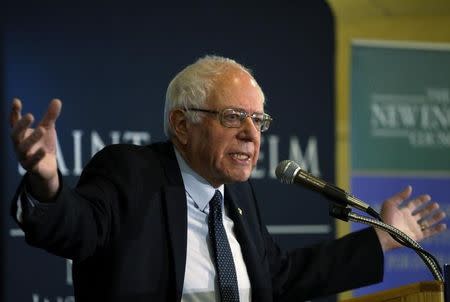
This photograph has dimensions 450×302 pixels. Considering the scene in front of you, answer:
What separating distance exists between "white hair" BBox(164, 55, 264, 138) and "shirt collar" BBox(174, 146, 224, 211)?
140 mm

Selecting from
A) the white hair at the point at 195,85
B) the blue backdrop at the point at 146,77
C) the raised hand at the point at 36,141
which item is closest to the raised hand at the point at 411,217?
the white hair at the point at 195,85

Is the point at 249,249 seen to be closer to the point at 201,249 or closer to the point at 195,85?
the point at 201,249

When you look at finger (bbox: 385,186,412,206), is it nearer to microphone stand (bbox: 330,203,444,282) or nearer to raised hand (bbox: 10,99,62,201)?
microphone stand (bbox: 330,203,444,282)

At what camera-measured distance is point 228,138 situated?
262cm

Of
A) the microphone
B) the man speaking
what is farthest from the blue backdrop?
the microphone

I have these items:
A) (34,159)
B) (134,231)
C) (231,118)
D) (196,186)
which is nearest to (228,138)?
(231,118)

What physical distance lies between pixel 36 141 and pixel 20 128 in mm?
44

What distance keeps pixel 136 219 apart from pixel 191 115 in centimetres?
40

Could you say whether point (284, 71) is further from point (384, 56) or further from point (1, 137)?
point (1, 137)

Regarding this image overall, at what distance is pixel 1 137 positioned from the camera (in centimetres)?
371

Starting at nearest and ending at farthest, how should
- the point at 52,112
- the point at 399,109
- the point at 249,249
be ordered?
the point at 52,112, the point at 249,249, the point at 399,109

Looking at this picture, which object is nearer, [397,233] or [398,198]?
[397,233]

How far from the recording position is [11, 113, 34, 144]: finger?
70.7 inches

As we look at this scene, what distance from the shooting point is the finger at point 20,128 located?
179cm
